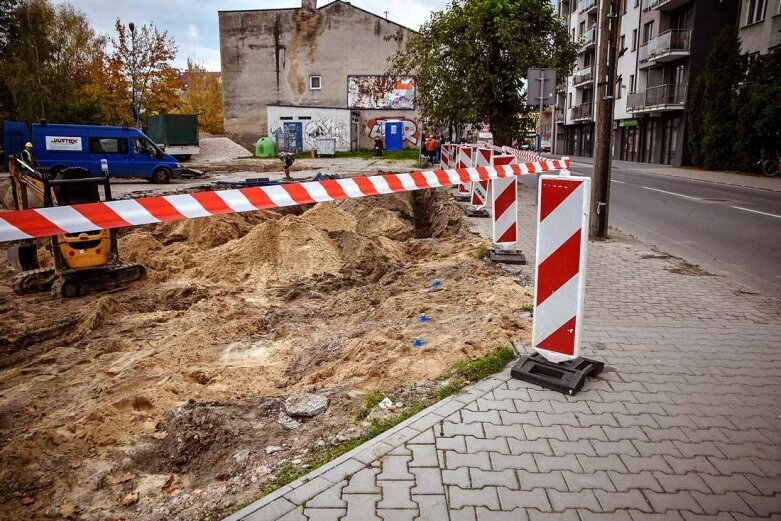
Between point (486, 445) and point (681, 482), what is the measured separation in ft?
3.42

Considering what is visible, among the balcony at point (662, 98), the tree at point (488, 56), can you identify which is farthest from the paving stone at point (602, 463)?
the balcony at point (662, 98)

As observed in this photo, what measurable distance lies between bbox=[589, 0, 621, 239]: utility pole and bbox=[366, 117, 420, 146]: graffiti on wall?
3313cm

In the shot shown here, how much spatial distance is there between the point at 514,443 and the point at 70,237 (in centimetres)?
714

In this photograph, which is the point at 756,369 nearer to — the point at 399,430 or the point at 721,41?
the point at 399,430

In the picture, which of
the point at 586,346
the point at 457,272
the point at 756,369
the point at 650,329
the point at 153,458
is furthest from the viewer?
the point at 457,272

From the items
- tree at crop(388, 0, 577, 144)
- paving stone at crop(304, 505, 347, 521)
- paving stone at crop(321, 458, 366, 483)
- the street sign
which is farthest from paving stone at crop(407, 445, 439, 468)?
tree at crop(388, 0, 577, 144)

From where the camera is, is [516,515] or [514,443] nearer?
[516,515]

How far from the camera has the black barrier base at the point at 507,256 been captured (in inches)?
311

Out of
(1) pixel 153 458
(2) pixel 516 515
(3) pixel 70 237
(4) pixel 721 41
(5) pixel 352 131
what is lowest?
(1) pixel 153 458

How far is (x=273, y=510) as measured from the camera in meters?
2.71

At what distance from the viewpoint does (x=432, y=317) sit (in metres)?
5.98

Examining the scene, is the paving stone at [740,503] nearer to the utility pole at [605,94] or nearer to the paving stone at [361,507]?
the paving stone at [361,507]

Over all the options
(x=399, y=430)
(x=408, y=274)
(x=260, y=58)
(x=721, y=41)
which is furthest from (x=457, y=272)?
(x=260, y=58)

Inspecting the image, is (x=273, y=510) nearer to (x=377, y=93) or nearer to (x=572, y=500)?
(x=572, y=500)
